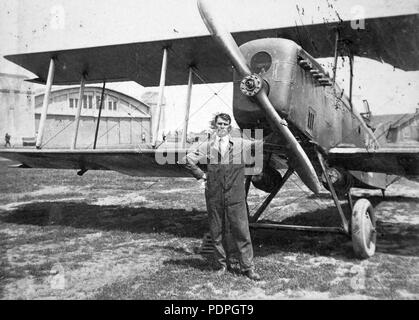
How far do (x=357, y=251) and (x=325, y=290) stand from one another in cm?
137

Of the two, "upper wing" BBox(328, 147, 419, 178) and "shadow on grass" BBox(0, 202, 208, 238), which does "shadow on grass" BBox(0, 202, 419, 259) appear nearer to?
"shadow on grass" BBox(0, 202, 208, 238)

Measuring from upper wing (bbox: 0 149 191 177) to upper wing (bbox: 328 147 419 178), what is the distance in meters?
2.46

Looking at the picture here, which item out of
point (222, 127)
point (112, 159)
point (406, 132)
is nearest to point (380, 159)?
point (222, 127)

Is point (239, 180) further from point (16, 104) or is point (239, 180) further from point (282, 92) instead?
point (16, 104)

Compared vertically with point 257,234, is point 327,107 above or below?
above

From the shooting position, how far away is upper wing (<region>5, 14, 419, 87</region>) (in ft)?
20.1

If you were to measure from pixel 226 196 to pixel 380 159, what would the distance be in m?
2.70

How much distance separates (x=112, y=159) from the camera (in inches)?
289

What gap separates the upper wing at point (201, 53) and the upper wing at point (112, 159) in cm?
209

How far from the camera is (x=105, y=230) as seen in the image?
736 cm

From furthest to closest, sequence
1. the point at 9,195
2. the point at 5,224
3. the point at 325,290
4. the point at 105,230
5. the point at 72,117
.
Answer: the point at 72,117 < the point at 9,195 < the point at 5,224 < the point at 105,230 < the point at 325,290

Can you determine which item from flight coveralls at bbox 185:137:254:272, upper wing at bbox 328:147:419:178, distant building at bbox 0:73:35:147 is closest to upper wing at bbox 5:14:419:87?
flight coveralls at bbox 185:137:254:272
